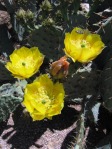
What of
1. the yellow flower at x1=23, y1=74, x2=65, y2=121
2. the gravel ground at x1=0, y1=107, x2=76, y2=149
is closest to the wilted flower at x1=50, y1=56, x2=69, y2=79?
the yellow flower at x1=23, y1=74, x2=65, y2=121

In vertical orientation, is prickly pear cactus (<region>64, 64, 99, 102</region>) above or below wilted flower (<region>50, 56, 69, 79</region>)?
below

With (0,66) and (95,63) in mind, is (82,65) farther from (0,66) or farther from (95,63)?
(0,66)

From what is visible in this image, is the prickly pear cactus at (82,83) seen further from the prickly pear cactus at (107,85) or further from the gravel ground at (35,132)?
the gravel ground at (35,132)

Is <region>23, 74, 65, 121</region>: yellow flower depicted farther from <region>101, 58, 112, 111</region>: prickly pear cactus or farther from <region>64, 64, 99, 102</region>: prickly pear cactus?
<region>101, 58, 112, 111</region>: prickly pear cactus

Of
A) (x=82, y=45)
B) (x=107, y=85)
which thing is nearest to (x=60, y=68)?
(x=82, y=45)

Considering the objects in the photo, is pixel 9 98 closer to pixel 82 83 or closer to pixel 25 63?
pixel 25 63

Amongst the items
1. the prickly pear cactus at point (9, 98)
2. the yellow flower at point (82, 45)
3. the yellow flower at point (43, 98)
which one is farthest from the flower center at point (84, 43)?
the prickly pear cactus at point (9, 98)
